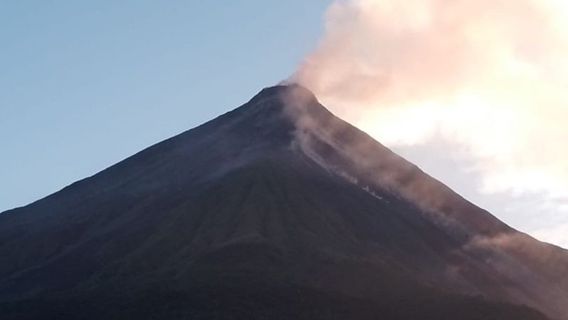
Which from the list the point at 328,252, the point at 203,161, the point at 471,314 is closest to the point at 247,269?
the point at 328,252

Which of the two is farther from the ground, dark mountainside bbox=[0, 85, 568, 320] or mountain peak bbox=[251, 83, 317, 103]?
mountain peak bbox=[251, 83, 317, 103]

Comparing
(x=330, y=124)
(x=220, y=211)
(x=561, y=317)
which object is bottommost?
(x=561, y=317)

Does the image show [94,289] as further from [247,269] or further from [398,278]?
[398,278]

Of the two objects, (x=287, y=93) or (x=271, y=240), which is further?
(x=287, y=93)

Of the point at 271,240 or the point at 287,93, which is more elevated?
the point at 287,93

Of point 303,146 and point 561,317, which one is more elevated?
point 303,146

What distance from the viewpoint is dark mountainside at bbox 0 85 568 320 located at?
303ft

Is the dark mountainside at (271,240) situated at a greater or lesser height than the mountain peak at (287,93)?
lesser

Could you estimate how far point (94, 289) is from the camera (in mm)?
104062

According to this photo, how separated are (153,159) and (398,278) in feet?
200

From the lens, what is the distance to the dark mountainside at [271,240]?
303ft

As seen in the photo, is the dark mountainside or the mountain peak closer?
the dark mountainside

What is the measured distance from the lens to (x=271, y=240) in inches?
4449

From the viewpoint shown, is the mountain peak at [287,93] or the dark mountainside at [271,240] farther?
the mountain peak at [287,93]
